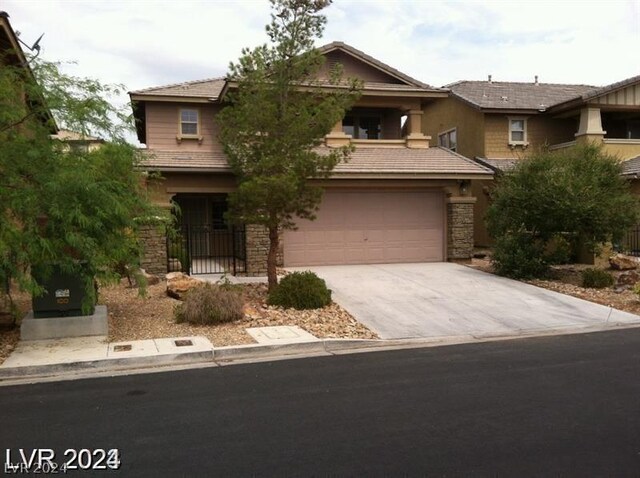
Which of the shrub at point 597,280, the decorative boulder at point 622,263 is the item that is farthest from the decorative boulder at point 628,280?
the decorative boulder at point 622,263

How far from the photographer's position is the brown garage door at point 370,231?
17.7 metres

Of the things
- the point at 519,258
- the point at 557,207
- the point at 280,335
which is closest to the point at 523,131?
the point at 557,207

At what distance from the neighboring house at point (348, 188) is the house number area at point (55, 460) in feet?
35.7

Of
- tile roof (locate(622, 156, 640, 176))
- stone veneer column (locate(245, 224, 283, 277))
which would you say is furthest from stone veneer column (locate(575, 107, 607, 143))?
stone veneer column (locate(245, 224, 283, 277))

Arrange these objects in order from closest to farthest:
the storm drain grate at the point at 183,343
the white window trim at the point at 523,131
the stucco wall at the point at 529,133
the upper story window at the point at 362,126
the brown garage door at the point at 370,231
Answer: the storm drain grate at the point at 183,343
the brown garage door at the point at 370,231
the upper story window at the point at 362,126
the stucco wall at the point at 529,133
the white window trim at the point at 523,131

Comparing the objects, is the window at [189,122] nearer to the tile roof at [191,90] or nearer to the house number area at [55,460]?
the tile roof at [191,90]

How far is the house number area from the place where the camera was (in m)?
4.54

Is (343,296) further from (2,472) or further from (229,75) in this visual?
(2,472)

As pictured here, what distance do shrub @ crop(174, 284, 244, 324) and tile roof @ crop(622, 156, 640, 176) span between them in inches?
618

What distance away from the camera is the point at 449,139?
26.7 m

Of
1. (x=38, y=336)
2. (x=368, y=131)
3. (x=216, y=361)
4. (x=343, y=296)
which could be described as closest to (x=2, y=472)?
(x=216, y=361)

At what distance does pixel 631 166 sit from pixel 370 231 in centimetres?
1068

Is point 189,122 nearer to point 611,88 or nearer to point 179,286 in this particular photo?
point 179,286

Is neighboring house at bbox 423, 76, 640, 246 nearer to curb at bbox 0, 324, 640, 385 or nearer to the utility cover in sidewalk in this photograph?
curb at bbox 0, 324, 640, 385
